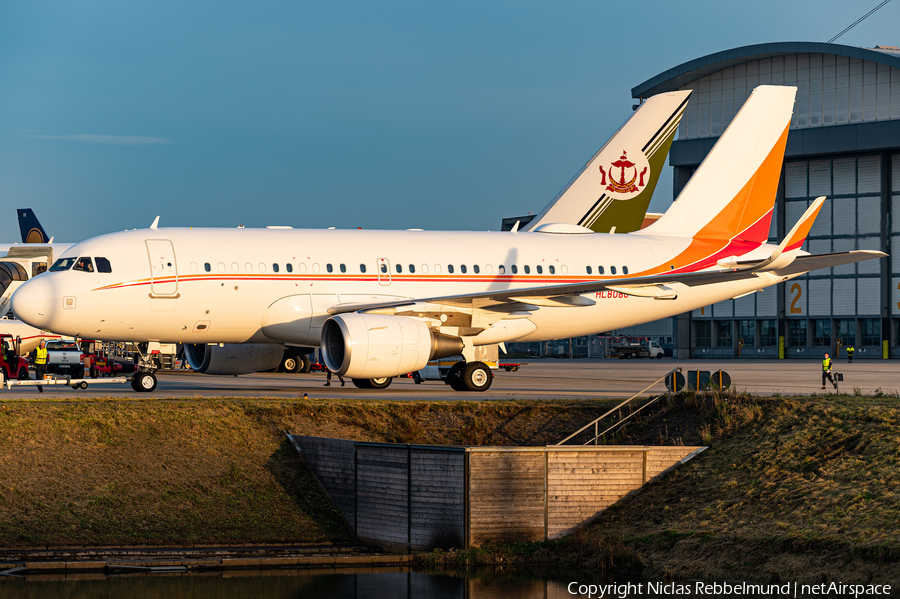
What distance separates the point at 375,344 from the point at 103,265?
710 cm

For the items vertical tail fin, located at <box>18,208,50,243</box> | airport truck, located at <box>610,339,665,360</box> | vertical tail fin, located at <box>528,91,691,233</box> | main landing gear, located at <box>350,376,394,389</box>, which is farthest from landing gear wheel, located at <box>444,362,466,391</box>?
airport truck, located at <box>610,339,665,360</box>

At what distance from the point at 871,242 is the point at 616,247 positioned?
50405mm

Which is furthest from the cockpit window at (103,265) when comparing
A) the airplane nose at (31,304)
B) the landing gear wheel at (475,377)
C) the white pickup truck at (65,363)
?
the white pickup truck at (65,363)

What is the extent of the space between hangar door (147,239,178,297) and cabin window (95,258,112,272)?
0.99 m

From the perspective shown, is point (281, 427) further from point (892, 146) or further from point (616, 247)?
point (892, 146)

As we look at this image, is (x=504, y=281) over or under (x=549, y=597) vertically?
over

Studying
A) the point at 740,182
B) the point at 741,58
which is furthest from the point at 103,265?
the point at 741,58

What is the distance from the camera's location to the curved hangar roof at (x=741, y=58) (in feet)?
235

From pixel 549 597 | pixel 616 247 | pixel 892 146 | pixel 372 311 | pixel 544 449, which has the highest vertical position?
pixel 892 146

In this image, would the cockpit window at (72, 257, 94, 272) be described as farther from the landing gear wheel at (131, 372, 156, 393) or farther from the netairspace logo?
the netairspace logo

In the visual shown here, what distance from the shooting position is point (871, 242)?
73875 millimetres

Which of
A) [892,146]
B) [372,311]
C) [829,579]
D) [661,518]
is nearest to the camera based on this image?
[829,579]

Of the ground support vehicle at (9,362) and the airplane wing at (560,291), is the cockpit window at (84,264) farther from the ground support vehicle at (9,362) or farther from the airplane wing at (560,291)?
the ground support vehicle at (9,362)

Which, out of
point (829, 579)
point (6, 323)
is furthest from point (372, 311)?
point (6, 323)
